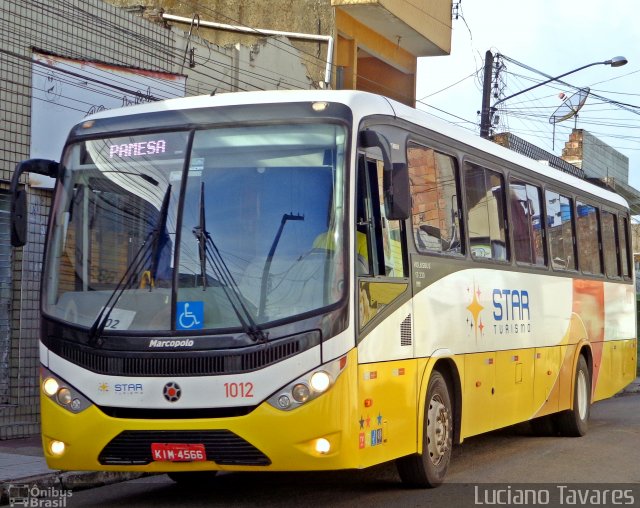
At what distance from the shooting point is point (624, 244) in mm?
16891

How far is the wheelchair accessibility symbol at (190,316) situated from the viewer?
7930mm

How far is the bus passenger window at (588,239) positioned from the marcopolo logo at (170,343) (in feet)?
25.9

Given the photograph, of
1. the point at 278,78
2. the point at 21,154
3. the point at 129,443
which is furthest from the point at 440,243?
the point at 278,78

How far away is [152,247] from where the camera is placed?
820cm

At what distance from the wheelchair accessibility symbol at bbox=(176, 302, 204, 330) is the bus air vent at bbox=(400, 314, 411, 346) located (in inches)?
68.2

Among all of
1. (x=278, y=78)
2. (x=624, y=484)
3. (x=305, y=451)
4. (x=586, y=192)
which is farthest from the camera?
(x=278, y=78)

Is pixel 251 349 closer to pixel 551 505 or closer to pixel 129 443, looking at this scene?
pixel 129 443

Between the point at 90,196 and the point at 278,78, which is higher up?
the point at 278,78

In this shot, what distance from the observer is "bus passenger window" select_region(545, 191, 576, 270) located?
44.1 feet

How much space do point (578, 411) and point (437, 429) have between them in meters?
5.03

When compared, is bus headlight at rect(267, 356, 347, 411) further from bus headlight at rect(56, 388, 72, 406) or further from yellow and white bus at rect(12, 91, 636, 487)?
bus headlight at rect(56, 388, 72, 406)

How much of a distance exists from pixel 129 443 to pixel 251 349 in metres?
1.11

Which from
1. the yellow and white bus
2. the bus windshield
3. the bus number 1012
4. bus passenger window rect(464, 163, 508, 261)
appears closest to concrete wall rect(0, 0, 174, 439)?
the yellow and white bus

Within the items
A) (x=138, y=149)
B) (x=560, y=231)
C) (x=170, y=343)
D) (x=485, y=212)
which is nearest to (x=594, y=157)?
(x=560, y=231)
